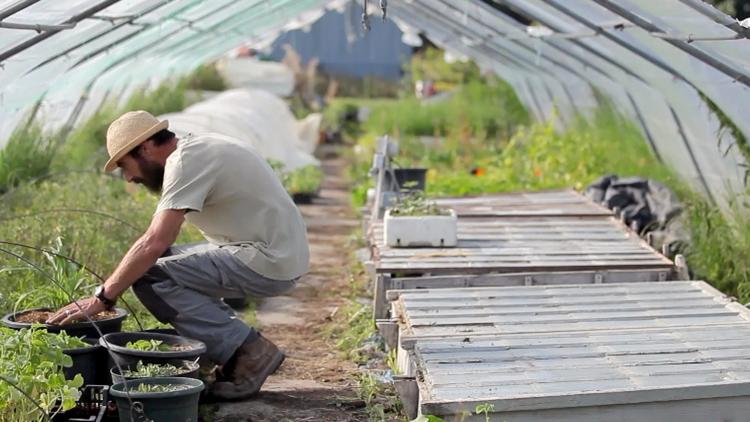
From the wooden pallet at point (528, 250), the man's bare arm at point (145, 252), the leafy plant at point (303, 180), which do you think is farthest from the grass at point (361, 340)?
the leafy plant at point (303, 180)

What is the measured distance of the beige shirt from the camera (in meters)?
5.04

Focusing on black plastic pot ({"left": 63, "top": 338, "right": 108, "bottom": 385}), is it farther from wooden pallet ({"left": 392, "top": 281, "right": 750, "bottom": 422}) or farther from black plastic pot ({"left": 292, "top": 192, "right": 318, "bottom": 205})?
black plastic pot ({"left": 292, "top": 192, "right": 318, "bottom": 205})

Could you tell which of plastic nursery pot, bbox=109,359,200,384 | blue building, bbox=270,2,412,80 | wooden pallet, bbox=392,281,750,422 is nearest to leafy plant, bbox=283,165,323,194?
wooden pallet, bbox=392,281,750,422

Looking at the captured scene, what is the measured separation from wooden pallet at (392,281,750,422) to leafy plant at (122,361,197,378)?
3.07 feet

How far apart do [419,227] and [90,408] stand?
302 centimetres

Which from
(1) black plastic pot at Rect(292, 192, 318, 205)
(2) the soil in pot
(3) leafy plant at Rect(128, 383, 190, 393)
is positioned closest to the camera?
(3) leafy plant at Rect(128, 383, 190, 393)

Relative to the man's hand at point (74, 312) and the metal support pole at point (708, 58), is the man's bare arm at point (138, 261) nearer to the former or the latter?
the man's hand at point (74, 312)

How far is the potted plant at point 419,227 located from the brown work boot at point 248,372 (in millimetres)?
1868

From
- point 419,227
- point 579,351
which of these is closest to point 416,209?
point 419,227

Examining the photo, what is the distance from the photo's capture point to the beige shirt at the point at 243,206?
198 inches

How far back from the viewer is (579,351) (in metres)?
4.85

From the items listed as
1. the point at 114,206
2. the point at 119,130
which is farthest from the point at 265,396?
the point at 114,206

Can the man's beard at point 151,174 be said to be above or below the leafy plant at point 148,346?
above

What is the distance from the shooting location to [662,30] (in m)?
5.77
